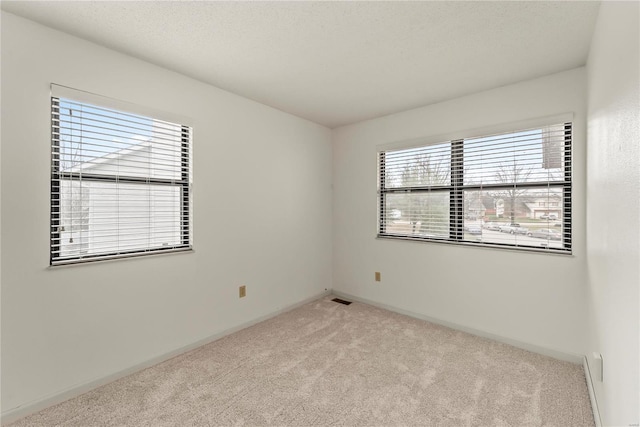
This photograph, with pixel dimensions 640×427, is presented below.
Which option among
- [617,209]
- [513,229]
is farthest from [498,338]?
[617,209]

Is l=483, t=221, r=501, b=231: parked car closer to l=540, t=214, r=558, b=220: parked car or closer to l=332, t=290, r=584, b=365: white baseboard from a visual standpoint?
l=540, t=214, r=558, b=220: parked car

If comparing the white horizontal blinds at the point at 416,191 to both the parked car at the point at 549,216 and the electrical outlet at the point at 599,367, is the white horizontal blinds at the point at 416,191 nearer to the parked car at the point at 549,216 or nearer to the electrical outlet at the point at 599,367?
the parked car at the point at 549,216

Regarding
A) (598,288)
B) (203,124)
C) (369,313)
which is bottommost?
(369,313)

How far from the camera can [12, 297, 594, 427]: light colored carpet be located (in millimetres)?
1743

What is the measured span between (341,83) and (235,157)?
4.14ft

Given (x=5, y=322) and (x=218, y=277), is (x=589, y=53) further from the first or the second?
(x=5, y=322)

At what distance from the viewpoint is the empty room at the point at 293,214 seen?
1691 millimetres

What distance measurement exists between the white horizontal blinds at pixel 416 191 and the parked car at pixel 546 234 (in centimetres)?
77

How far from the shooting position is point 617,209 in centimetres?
122

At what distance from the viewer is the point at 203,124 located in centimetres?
266

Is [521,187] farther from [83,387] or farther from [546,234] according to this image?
[83,387]

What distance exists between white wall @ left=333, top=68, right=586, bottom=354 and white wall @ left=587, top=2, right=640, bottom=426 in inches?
26.4

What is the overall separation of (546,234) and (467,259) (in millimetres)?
692

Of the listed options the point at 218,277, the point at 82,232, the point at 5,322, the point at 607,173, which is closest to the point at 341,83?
the point at 607,173
